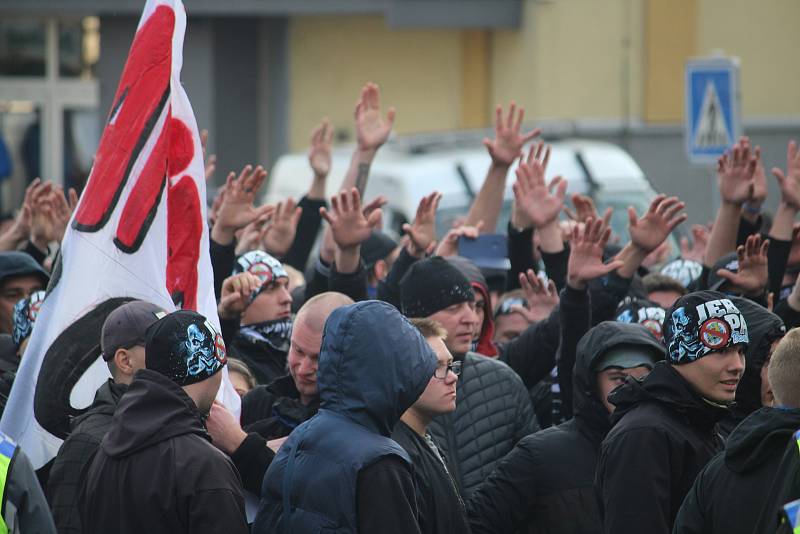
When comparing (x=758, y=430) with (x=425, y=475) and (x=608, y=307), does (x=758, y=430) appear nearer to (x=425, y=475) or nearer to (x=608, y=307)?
(x=425, y=475)

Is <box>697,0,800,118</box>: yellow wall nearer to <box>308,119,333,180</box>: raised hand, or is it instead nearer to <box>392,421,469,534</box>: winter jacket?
<box>308,119,333,180</box>: raised hand

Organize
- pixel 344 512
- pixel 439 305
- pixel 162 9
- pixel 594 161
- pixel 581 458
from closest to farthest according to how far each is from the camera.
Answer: pixel 344 512 → pixel 581 458 → pixel 439 305 → pixel 162 9 → pixel 594 161

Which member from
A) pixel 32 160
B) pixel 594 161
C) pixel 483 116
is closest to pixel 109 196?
pixel 594 161

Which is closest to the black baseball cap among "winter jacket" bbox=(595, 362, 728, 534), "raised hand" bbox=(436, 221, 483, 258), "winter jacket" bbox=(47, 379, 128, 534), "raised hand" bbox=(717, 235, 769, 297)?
"winter jacket" bbox=(47, 379, 128, 534)

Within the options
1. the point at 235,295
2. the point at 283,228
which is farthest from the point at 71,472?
the point at 283,228

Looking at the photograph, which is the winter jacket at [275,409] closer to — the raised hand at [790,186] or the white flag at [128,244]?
the white flag at [128,244]

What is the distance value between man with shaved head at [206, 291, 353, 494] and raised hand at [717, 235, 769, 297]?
1.83m

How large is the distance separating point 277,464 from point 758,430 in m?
1.42

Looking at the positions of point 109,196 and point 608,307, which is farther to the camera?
point 608,307

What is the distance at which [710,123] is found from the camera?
34.9ft

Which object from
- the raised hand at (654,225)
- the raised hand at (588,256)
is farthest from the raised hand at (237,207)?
the raised hand at (654,225)

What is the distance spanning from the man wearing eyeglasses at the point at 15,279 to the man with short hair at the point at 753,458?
397 centimetres

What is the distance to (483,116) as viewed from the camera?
20516 millimetres

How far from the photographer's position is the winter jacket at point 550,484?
521cm
